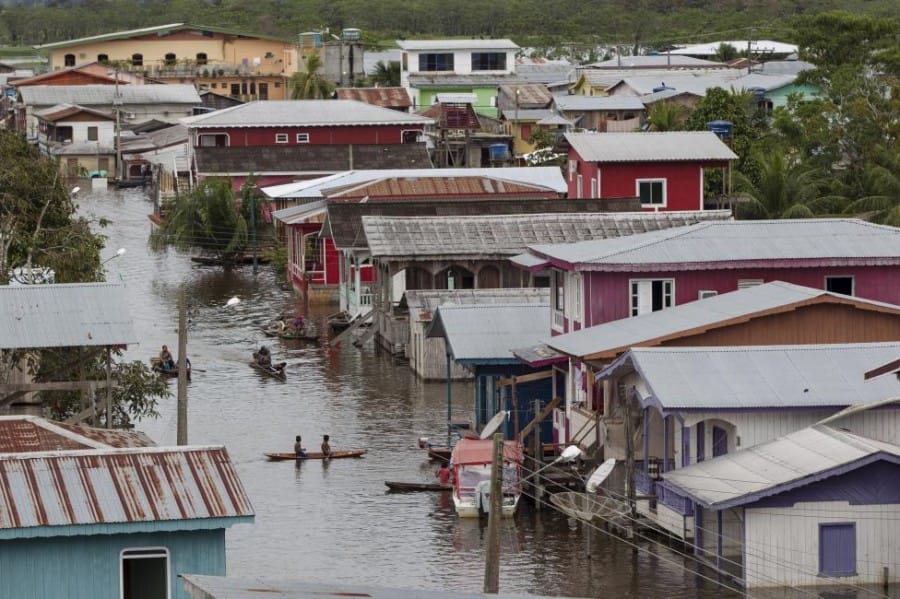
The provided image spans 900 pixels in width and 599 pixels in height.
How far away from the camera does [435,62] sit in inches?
3856

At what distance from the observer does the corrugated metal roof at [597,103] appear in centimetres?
8469

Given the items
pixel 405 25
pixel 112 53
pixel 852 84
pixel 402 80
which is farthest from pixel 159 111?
pixel 405 25

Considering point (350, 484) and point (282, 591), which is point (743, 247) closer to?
point (350, 484)

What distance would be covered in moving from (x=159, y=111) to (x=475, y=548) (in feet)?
247

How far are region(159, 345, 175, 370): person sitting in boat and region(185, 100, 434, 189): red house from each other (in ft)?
83.7

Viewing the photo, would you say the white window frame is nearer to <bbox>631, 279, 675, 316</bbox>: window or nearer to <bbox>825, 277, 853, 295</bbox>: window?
<bbox>825, 277, 853, 295</bbox>: window

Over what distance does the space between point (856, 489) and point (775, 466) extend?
114 cm

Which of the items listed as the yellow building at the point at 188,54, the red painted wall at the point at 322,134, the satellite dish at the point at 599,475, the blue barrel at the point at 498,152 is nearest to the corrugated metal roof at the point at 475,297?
the satellite dish at the point at 599,475

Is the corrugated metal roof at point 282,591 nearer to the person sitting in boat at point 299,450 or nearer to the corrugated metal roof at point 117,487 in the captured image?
the corrugated metal roof at point 117,487

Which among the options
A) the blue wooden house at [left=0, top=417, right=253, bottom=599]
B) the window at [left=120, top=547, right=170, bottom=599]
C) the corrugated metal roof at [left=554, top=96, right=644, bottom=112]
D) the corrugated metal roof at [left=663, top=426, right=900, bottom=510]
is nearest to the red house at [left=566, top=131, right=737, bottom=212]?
the corrugated metal roof at [left=554, top=96, right=644, bottom=112]

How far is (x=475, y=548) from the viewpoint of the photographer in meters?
29.2

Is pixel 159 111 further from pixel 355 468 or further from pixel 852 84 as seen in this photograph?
pixel 355 468

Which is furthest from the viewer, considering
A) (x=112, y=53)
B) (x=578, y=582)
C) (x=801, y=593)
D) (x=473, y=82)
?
(x=112, y=53)

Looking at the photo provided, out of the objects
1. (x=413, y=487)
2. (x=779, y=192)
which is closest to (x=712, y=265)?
(x=413, y=487)
